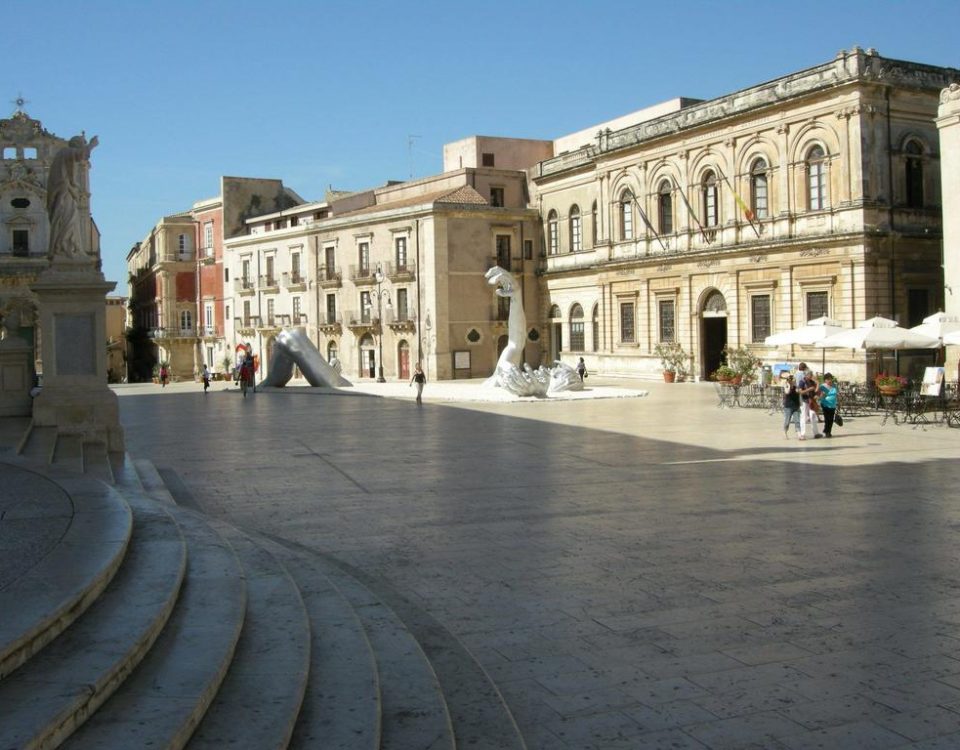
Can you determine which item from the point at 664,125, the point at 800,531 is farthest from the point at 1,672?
the point at 664,125

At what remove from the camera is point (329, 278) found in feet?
179

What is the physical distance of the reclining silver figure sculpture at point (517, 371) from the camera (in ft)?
102

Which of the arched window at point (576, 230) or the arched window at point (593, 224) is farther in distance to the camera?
the arched window at point (576, 230)

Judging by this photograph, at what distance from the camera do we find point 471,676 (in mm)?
5488

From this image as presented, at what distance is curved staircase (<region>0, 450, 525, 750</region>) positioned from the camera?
389 cm

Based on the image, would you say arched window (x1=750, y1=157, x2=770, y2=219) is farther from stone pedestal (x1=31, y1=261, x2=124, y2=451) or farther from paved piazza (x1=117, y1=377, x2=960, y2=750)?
stone pedestal (x1=31, y1=261, x2=124, y2=451)

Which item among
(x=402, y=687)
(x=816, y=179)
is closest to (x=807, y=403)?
(x=402, y=687)

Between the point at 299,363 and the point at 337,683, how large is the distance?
37501 mm

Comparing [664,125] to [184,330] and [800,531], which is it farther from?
[184,330]

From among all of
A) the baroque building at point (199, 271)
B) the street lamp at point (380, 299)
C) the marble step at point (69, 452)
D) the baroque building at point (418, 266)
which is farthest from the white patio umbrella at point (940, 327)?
the baroque building at point (199, 271)

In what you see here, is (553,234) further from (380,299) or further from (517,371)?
(517,371)

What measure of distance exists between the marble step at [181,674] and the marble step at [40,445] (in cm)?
571

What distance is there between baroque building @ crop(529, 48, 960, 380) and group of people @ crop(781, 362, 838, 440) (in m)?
13.7

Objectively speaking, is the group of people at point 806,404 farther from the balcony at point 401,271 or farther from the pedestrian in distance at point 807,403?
the balcony at point 401,271
